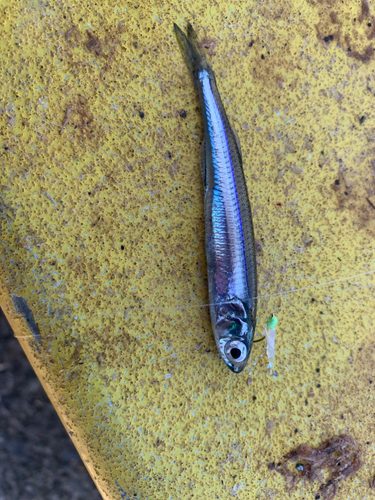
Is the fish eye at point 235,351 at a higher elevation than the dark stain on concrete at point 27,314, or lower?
lower

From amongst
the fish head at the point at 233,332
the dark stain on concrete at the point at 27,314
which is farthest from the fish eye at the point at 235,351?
the dark stain on concrete at the point at 27,314

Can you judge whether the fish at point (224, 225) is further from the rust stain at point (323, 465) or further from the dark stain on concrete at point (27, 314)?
the dark stain on concrete at point (27, 314)

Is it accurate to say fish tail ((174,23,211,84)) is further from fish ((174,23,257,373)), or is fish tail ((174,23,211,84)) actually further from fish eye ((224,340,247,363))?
fish eye ((224,340,247,363))

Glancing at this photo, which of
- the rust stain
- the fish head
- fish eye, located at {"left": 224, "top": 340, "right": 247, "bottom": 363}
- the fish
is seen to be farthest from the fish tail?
the rust stain

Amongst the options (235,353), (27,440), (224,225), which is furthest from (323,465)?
(27,440)

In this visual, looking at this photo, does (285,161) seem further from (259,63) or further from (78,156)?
(78,156)

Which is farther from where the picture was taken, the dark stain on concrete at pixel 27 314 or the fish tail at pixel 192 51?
the fish tail at pixel 192 51
